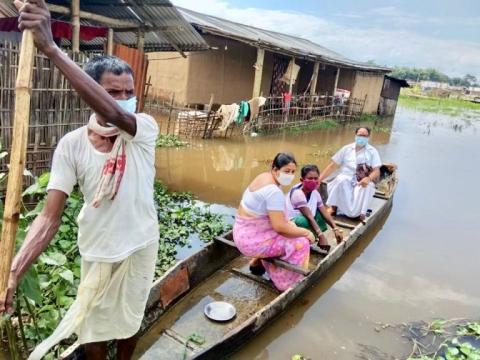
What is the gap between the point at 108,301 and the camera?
2258mm

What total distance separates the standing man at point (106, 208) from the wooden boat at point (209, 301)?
440mm

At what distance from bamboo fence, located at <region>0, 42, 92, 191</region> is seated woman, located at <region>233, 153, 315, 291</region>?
2.98 metres

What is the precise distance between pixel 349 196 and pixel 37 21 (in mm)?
5632

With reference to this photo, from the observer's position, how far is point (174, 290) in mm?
3797

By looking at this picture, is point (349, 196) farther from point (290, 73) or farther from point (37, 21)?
point (290, 73)

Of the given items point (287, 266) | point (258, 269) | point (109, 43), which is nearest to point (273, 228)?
point (287, 266)

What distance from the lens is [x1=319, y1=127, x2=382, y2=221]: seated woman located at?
6371 mm

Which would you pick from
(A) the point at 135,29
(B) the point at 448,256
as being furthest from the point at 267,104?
(B) the point at 448,256

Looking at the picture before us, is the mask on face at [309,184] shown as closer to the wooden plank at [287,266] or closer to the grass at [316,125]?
the wooden plank at [287,266]

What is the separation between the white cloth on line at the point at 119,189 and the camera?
1950mm

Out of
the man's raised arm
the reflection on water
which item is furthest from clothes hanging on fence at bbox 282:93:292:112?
the man's raised arm

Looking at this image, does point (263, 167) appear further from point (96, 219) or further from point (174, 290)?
point (96, 219)

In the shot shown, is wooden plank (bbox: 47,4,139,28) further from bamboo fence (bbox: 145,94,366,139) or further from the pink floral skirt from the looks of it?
bamboo fence (bbox: 145,94,366,139)

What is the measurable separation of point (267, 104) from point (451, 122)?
676 inches
